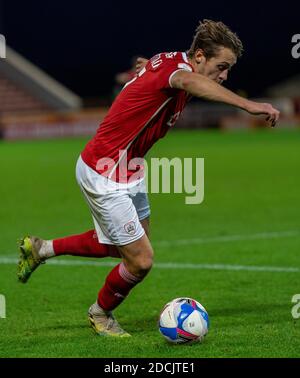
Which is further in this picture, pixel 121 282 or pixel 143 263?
pixel 121 282

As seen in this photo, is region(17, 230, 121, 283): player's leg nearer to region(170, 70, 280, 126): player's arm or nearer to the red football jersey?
the red football jersey

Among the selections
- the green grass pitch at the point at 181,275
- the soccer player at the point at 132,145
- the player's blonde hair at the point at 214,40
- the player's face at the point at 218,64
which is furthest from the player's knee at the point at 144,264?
the player's blonde hair at the point at 214,40

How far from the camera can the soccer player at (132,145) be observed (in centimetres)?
555

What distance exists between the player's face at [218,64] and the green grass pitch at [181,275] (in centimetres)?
167

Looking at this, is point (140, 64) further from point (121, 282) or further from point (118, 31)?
point (118, 31)

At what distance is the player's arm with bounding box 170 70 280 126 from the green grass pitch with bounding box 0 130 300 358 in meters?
1.40

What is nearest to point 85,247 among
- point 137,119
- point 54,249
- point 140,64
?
point 54,249

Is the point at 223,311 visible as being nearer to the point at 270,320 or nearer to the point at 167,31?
the point at 270,320

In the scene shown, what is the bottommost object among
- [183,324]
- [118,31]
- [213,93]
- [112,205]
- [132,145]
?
[183,324]

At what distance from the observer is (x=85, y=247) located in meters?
6.16

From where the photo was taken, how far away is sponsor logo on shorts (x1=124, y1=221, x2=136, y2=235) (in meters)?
5.61

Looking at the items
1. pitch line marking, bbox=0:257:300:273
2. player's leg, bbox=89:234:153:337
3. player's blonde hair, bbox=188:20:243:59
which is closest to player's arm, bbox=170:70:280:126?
player's blonde hair, bbox=188:20:243:59

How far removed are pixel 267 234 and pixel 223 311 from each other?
12.4ft

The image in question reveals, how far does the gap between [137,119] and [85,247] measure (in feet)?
3.52
